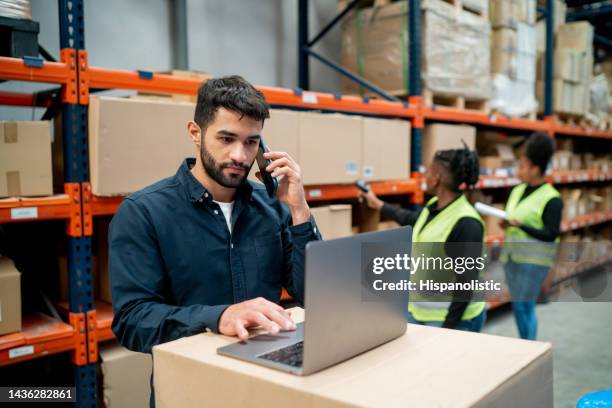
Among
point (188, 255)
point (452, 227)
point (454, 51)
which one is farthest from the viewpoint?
point (454, 51)

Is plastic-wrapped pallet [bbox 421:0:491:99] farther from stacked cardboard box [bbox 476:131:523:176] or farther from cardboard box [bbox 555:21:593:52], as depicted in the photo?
cardboard box [bbox 555:21:593:52]

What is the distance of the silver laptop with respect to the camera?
84 cm

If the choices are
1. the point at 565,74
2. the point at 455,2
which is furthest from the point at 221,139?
the point at 565,74

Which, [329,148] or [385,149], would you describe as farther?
[385,149]

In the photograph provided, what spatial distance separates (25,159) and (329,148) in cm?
167

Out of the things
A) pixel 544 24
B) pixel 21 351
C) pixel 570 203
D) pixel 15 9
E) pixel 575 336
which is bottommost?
pixel 575 336

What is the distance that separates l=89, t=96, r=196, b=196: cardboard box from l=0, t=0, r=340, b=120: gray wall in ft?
3.68

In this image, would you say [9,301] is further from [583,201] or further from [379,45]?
[583,201]

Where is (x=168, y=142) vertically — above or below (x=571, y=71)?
below

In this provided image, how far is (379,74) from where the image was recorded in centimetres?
413

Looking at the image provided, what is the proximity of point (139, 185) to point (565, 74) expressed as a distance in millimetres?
5000

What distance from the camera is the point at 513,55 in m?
→ 4.84

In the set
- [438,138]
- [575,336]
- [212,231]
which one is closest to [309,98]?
[438,138]

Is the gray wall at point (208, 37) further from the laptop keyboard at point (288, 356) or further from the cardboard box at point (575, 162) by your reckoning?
the cardboard box at point (575, 162)
